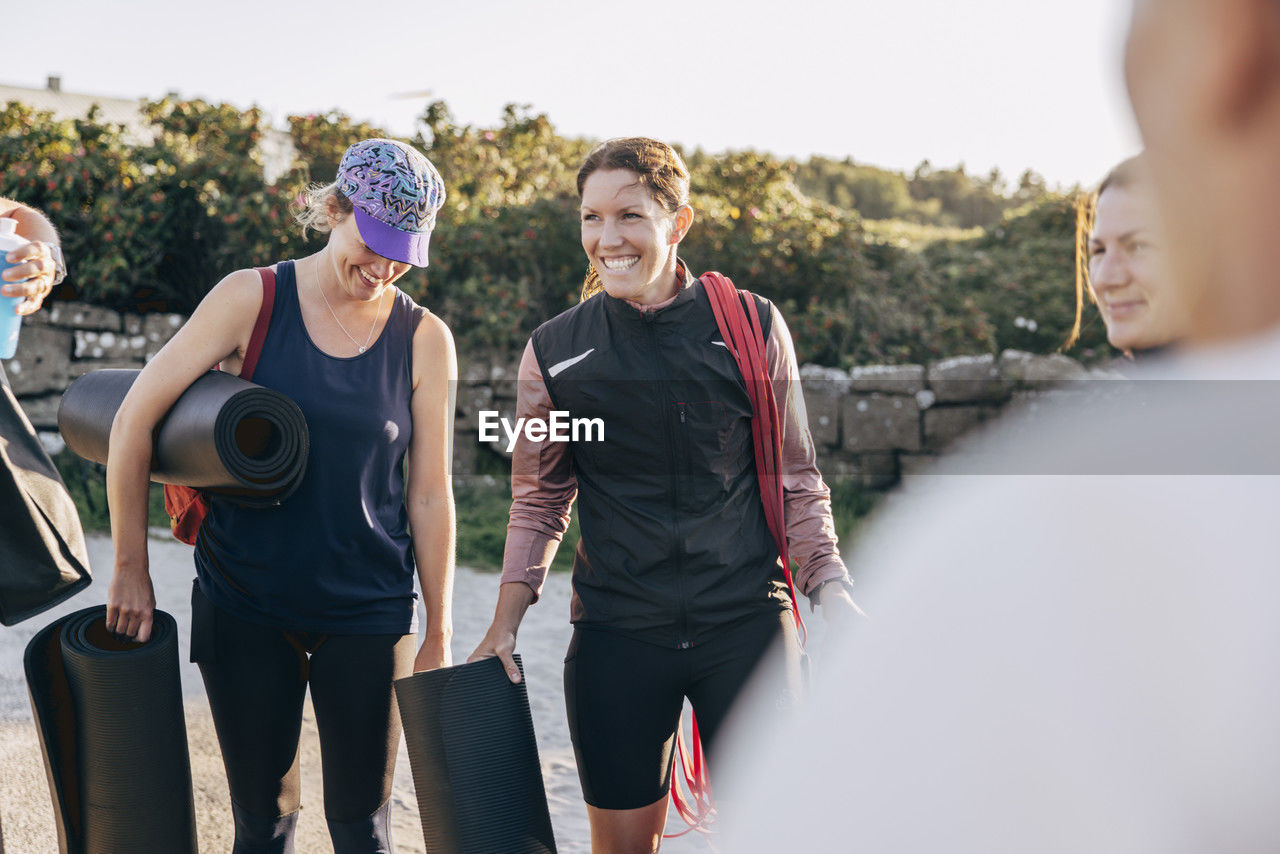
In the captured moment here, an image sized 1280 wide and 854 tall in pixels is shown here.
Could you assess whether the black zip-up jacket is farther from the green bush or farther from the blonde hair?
the green bush

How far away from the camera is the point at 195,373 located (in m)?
2.37

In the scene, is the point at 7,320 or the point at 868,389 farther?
the point at 868,389

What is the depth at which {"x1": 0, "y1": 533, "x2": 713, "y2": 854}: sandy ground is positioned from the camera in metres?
3.64

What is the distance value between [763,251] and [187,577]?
5793 mm

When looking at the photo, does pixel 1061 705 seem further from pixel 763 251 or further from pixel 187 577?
pixel 763 251

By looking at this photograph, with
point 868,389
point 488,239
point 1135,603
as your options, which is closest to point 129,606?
point 1135,603

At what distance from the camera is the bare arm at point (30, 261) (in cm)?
234

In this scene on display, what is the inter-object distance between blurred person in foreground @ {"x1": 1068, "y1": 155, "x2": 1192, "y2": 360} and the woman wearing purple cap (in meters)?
1.56

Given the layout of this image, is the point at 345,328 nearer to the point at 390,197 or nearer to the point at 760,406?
the point at 390,197

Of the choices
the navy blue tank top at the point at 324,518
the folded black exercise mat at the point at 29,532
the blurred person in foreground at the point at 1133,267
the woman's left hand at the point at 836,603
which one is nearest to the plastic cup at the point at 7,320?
the folded black exercise mat at the point at 29,532

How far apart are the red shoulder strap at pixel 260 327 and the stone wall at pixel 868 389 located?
645 centimetres

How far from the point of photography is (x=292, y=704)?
2.48m

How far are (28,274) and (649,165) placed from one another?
1.48 meters

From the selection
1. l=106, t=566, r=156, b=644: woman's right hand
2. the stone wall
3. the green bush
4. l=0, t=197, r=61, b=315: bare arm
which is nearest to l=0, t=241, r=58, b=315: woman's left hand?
l=0, t=197, r=61, b=315: bare arm
